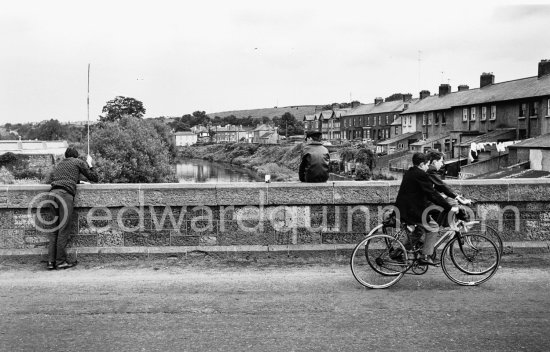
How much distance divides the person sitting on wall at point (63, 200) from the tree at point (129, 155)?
4439 cm

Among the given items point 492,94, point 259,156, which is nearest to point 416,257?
point 492,94

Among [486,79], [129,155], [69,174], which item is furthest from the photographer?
[486,79]

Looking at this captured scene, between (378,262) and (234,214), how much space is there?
2.38 metres

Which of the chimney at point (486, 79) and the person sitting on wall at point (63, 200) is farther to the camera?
the chimney at point (486, 79)

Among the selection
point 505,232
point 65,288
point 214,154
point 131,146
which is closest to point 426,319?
point 505,232

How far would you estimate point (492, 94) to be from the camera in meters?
55.1

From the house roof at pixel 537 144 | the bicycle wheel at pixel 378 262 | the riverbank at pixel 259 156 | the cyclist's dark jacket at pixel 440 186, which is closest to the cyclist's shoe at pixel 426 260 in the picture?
the bicycle wheel at pixel 378 262

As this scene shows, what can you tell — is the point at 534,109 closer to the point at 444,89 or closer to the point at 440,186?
the point at 444,89

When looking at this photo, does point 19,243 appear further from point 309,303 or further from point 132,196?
point 309,303

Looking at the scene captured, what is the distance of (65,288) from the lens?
6.14 m

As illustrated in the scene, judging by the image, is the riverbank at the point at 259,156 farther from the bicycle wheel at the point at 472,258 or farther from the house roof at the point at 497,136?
the bicycle wheel at the point at 472,258

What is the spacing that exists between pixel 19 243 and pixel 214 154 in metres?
125

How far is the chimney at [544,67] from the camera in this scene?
49.3 meters

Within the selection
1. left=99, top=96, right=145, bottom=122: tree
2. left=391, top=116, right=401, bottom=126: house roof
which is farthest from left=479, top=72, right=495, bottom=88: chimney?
left=99, top=96, right=145, bottom=122: tree
